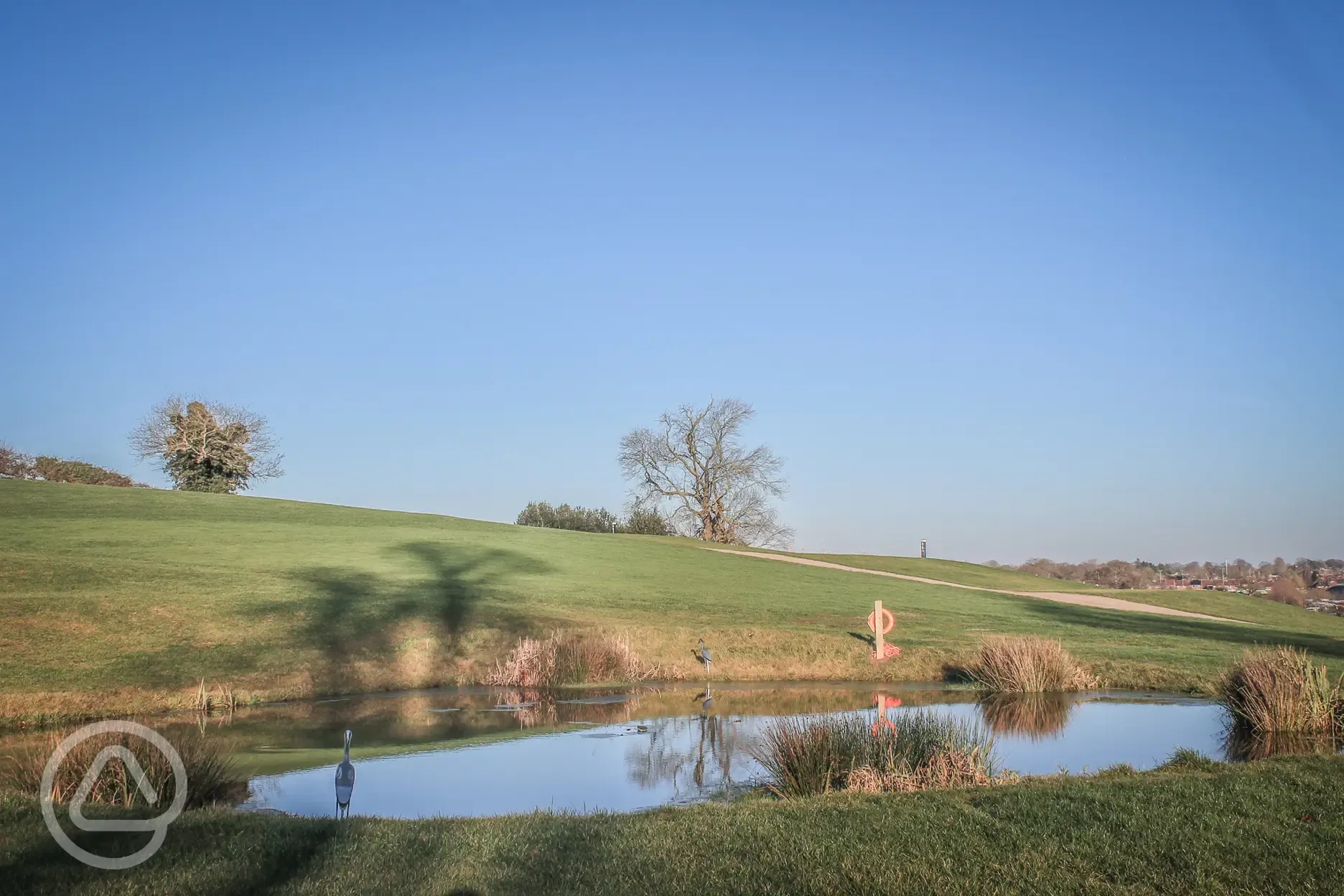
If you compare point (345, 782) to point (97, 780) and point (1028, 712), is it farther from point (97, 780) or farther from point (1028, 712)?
point (1028, 712)

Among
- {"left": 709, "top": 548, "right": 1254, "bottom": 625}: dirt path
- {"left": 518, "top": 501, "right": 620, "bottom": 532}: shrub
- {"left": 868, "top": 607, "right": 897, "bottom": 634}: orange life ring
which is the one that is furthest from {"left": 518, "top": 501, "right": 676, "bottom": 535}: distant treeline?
{"left": 868, "top": 607, "right": 897, "bottom": 634}: orange life ring

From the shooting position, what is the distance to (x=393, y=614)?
28.2 m

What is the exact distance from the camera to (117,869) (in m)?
8.07

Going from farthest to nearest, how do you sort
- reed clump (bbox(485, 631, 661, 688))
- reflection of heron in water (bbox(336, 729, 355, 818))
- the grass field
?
reed clump (bbox(485, 631, 661, 688))
the grass field
reflection of heron in water (bbox(336, 729, 355, 818))

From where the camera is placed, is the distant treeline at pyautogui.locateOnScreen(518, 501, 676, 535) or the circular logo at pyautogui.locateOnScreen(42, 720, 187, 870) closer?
the circular logo at pyautogui.locateOnScreen(42, 720, 187, 870)

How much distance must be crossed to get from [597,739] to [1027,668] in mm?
11289

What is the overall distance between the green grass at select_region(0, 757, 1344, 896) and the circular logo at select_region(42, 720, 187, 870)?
0.11 m

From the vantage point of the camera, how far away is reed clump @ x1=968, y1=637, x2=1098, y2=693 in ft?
79.0

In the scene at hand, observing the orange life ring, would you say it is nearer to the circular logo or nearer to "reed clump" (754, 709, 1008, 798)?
"reed clump" (754, 709, 1008, 798)

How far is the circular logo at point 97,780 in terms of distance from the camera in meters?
8.35

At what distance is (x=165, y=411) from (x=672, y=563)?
4621 cm

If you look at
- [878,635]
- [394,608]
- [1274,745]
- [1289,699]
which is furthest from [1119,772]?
[394,608]

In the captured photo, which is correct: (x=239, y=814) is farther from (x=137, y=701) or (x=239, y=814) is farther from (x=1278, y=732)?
(x=1278, y=732)

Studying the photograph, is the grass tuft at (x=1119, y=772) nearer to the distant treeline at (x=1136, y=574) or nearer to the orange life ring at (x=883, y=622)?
the orange life ring at (x=883, y=622)
